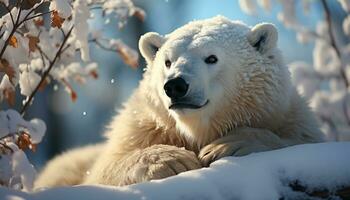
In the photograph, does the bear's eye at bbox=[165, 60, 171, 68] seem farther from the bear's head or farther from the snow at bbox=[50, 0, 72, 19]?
the snow at bbox=[50, 0, 72, 19]

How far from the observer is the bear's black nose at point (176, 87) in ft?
14.1

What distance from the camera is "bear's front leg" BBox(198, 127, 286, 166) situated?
412 centimetres

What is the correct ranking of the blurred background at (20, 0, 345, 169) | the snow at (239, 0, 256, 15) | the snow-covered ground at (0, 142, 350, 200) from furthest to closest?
1. the blurred background at (20, 0, 345, 169)
2. the snow at (239, 0, 256, 15)
3. the snow-covered ground at (0, 142, 350, 200)

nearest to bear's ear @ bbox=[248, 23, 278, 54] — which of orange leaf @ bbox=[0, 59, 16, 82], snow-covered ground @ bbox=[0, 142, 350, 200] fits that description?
snow-covered ground @ bbox=[0, 142, 350, 200]

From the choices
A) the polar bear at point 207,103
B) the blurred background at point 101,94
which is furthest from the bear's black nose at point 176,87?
the blurred background at point 101,94

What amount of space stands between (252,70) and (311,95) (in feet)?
11.2

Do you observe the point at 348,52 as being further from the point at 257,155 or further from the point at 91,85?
the point at 91,85

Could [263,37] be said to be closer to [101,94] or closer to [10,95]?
[10,95]

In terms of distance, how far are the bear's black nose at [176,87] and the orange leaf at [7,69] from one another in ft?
3.04

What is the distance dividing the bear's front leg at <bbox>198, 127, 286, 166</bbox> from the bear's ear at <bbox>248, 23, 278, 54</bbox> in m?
0.71

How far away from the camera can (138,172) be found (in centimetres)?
411

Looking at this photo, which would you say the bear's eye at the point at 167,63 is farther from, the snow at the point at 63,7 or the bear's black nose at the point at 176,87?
the snow at the point at 63,7

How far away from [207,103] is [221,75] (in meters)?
0.24

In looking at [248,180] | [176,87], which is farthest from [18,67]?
[248,180]
